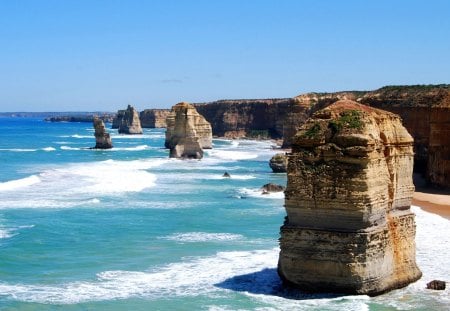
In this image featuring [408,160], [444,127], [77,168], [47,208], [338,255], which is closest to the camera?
[338,255]

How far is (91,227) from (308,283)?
1378cm

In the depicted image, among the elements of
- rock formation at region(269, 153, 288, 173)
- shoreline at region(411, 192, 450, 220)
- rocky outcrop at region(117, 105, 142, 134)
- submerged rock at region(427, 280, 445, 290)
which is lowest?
submerged rock at region(427, 280, 445, 290)

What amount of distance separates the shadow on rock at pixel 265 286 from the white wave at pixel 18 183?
88.8 ft

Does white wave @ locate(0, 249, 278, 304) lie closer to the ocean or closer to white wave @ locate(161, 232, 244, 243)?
the ocean

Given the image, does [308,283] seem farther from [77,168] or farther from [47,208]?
[77,168]

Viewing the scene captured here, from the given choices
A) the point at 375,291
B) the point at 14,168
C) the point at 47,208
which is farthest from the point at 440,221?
the point at 14,168

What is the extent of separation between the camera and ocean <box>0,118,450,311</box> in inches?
693

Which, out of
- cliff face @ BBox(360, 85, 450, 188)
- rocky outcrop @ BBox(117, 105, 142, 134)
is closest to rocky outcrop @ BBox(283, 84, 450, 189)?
cliff face @ BBox(360, 85, 450, 188)

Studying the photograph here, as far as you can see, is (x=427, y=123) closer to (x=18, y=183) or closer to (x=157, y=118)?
(x=18, y=183)

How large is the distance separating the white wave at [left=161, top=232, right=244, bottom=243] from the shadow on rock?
5.68 metres

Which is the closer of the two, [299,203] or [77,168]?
[299,203]

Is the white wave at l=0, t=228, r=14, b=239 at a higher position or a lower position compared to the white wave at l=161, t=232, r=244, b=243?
lower

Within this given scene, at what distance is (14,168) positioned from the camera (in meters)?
61.2

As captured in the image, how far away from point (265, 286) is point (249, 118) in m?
119
